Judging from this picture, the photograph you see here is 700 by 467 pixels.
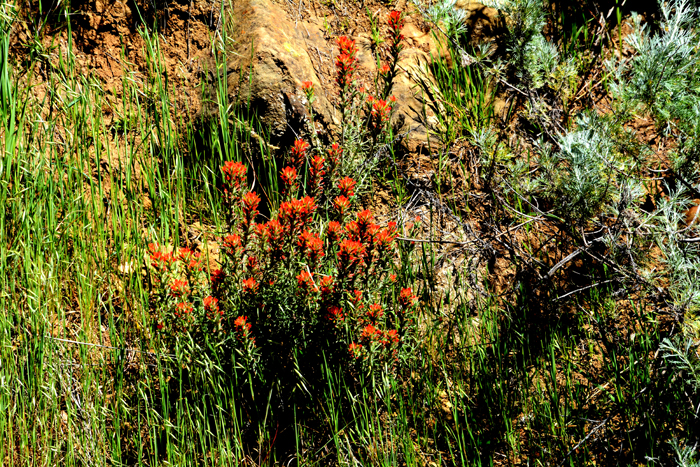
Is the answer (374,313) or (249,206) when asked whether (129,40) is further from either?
(374,313)

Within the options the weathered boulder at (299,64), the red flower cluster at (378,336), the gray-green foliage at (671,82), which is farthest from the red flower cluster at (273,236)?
the gray-green foliage at (671,82)

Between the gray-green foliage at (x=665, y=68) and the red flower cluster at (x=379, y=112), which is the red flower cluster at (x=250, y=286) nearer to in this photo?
the red flower cluster at (x=379, y=112)

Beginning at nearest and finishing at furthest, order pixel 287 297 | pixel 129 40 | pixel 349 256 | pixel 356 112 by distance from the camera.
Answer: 1. pixel 349 256
2. pixel 287 297
3. pixel 356 112
4. pixel 129 40

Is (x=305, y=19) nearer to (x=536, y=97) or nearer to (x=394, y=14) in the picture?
(x=394, y=14)

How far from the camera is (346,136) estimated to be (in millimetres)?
2682

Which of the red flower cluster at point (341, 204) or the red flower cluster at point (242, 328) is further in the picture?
the red flower cluster at point (341, 204)

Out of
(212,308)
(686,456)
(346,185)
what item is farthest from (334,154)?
(686,456)

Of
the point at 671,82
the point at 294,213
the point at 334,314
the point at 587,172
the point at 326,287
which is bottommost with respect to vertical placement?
the point at 334,314

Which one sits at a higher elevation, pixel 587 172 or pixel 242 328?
pixel 587 172

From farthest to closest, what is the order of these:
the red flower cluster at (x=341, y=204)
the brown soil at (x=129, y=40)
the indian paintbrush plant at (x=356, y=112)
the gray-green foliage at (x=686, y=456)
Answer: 1. the brown soil at (x=129, y=40)
2. the indian paintbrush plant at (x=356, y=112)
3. the red flower cluster at (x=341, y=204)
4. the gray-green foliage at (x=686, y=456)

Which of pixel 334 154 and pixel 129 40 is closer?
pixel 334 154

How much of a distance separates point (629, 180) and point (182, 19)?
102 inches

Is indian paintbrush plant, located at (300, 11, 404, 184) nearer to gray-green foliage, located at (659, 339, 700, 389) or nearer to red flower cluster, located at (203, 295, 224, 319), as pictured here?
red flower cluster, located at (203, 295, 224, 319)

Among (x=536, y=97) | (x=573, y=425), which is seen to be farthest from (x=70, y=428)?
(x=536, y=97)
